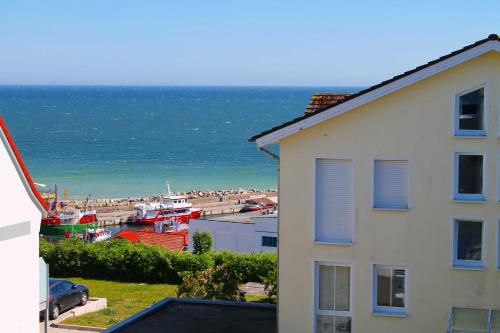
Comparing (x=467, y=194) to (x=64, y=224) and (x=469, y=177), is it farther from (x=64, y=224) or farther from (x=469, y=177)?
(x=64, y=224)

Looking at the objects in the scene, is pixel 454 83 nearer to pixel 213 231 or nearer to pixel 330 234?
pixel 330 234

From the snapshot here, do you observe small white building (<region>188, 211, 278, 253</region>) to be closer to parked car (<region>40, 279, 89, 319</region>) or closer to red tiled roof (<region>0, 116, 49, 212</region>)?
parked car (<region>40, 279, 89, 319</region>)

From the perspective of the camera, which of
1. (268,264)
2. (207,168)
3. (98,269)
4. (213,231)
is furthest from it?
(207,168)

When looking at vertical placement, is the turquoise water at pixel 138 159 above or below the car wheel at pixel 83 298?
above

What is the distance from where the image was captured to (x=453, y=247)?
1596 cm

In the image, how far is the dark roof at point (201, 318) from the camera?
17891 millimetres

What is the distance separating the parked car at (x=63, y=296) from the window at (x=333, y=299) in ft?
50.6

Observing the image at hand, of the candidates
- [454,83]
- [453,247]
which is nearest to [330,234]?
[453,247]

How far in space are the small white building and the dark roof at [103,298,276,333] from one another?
92.3ft

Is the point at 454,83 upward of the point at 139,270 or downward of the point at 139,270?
upward

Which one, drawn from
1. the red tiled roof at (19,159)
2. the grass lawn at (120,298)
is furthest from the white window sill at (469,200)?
the grass lawn at (120,298)

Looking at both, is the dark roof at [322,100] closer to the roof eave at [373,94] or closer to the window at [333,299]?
the roof eave at [373,94]

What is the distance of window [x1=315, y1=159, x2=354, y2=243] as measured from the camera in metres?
16.5

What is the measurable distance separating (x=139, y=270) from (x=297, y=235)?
78.5 ft
